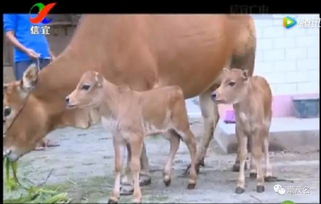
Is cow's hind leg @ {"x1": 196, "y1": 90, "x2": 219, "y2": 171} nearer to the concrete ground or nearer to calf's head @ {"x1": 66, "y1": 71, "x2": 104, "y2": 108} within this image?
the concrete ground

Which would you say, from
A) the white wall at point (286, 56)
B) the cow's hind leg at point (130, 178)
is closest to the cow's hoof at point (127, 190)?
the cow's hind leg at point (130, 178)

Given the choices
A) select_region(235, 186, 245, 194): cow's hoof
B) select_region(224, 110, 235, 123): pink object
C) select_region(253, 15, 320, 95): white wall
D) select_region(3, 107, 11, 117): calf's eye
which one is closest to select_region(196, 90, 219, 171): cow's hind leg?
select_region(224, 110, 235, 123): pink object

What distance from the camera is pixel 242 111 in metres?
3.78

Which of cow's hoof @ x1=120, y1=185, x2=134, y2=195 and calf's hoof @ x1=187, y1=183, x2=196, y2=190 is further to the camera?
calf's hoof @ x1=187, y1=183, x2=196, y2=190

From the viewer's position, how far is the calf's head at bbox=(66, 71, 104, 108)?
3484 millimetres

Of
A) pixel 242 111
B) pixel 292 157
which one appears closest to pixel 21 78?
pixel 242 111

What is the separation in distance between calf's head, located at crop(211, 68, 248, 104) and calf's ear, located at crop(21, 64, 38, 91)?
907 mm

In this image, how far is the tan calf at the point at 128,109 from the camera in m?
3.52

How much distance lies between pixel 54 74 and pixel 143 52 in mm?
469

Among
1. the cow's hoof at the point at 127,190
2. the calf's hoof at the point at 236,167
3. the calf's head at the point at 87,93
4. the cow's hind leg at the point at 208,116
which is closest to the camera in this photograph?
the calf's head at the point at 87,93

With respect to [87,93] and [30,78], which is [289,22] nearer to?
[87,93]

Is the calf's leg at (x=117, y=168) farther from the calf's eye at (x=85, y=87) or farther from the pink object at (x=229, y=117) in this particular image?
the pink object at (x=229, y=117)

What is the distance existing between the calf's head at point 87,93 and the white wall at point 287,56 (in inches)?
33.4

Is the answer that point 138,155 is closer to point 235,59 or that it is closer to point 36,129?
point 36,129
